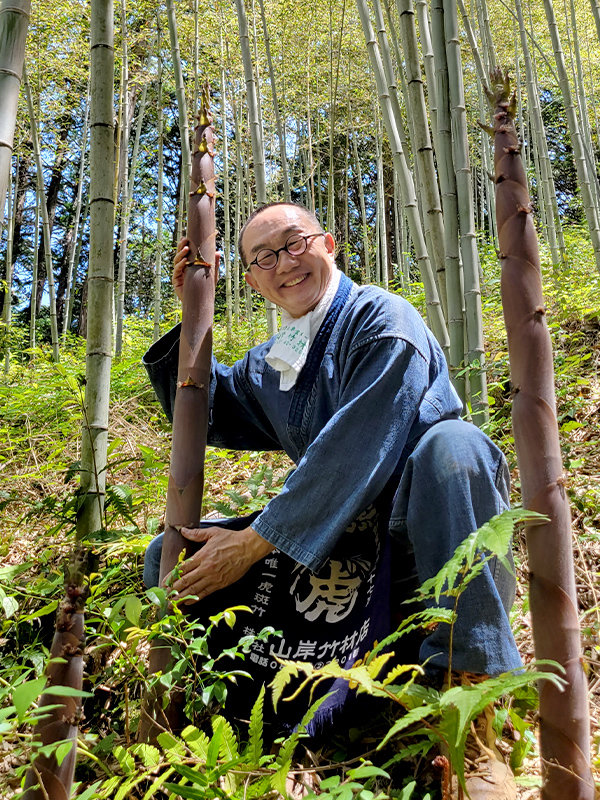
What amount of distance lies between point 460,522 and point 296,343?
685 millimetres

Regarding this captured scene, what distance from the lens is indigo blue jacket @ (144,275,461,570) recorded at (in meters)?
1.33

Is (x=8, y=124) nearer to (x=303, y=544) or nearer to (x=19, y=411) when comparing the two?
(x=303, y=544)

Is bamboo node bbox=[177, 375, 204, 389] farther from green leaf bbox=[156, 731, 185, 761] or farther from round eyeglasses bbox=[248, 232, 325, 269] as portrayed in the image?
green leaf bbox=[156, 731, 185, 761]

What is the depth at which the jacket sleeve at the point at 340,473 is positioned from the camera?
133cm

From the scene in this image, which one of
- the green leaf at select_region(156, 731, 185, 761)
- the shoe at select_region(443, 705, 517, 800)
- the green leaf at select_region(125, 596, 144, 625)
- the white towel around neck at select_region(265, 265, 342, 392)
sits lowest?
the shoe at select_region(443, 705, 517, 800)

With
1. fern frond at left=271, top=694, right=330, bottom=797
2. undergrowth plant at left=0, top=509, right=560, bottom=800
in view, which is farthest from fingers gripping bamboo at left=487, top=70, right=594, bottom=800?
fern frond at left=271, top=694, right=330, bottom=797

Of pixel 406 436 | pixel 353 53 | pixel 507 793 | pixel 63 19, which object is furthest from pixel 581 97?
pixel 507 793

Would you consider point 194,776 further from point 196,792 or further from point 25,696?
point 25,696

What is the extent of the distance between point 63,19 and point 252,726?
28.0 ft

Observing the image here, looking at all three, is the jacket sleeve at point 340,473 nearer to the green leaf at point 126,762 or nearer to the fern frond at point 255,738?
the fern frond at point 255,738

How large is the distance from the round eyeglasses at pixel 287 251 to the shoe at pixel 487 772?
1212 millimetres

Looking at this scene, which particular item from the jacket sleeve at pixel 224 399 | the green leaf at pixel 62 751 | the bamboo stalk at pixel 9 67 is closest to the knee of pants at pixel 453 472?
the jacket sleeve at pixel 224 399

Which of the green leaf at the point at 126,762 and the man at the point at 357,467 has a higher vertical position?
the man at the point at 357,467

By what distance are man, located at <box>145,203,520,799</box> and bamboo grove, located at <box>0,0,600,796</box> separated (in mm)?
394
